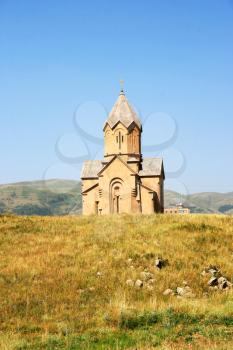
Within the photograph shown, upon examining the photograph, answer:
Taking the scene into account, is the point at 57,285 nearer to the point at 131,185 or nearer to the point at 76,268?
the point at 76,268

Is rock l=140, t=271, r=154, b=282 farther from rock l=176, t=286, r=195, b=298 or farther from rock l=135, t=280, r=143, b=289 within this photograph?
rock l=176, t=286, r=195, b=298

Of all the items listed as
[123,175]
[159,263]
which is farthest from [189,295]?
[123,175]

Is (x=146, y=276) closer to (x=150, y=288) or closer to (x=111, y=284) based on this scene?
(x=150, y=288)

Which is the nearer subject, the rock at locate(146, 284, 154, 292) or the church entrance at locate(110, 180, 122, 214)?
the rock at locate(146, 284, 154, 292)

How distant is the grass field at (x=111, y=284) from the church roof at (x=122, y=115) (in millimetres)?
17932

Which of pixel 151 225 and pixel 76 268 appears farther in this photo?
pixel 151 225

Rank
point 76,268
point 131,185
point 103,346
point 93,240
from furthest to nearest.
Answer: point 131,185 → point 93,240 → point 76,268 → point 103,346

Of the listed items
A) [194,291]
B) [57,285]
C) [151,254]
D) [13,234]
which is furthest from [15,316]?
[13,234]

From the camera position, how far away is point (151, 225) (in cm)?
2062

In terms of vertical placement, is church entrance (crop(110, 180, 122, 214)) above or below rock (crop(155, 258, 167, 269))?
above

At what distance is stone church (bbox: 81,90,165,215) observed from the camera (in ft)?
125

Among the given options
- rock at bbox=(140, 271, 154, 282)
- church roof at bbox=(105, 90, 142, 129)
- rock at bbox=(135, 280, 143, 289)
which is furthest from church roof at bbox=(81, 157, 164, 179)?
rock at bbox=(135, 280, 143, 289)

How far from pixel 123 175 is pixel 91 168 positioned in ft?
16.8

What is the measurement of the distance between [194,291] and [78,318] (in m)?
4.36
